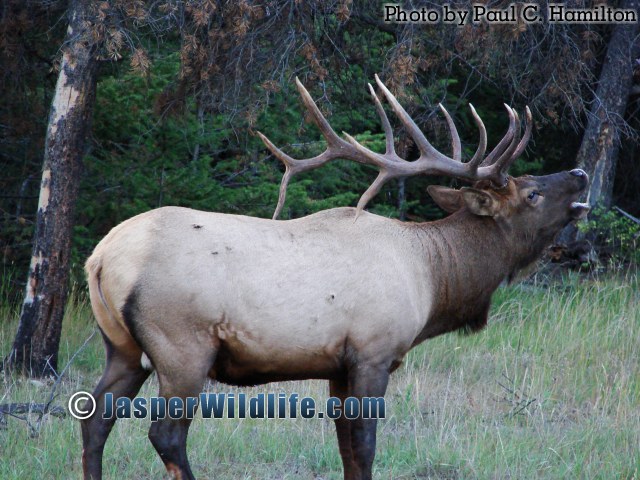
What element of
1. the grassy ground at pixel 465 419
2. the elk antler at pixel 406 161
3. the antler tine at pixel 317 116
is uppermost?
the antler tine at pixel 317 116

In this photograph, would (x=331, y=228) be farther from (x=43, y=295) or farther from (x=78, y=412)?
(x=43, y=295)

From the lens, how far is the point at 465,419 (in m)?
6.47

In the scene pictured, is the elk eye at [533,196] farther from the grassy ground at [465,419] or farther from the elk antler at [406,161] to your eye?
the grassy ground at [465,419]

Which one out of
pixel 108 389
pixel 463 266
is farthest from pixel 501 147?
pixel 108 389

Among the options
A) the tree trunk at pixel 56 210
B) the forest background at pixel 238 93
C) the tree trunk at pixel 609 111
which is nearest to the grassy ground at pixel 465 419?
the tree trunk at pixel 56 210

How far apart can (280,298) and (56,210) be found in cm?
314

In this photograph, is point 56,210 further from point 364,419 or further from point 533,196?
point 533,196

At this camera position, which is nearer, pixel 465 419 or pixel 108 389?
pixel 108 389

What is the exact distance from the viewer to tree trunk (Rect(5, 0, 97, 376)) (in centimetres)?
718

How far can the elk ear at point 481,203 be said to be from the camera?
560cm

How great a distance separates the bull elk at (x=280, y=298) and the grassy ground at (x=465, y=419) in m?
0.62

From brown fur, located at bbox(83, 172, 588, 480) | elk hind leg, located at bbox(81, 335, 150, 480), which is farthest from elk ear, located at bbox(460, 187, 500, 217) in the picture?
elk hind leg, located at bbox(81, 335, 150, 480)

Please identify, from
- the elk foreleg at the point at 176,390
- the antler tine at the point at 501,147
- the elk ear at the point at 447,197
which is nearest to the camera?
the elk foreleg at the point at 176,390

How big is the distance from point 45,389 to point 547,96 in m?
5.40
